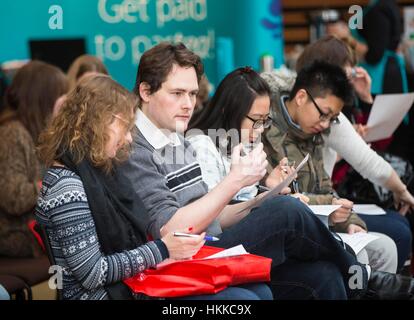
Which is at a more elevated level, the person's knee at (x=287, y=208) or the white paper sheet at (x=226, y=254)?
the person's knee at (x=287, y=208)

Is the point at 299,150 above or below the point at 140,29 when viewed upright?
below

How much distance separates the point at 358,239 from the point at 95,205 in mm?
1310

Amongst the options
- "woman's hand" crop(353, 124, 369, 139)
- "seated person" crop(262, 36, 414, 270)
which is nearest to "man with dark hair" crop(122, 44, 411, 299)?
"seated person" crop(262, 36, 414, 270)

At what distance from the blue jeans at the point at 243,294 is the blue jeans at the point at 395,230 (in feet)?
4.11

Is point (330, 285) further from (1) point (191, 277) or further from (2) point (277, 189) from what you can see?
(1) point (191, 277)

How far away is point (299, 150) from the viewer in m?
3.20

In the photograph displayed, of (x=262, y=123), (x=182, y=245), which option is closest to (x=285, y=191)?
(x=262, y=123)

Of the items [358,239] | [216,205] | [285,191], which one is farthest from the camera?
[358,239]

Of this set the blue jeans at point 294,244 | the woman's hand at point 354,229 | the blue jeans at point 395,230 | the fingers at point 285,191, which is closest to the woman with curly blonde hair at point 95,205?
the blue jeans at point 294,244

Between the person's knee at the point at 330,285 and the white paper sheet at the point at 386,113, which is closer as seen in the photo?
the person's knee at the point at 330,285

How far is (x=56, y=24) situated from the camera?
2.78 meters

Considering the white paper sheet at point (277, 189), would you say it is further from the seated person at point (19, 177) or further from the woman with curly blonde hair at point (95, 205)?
the seated person at point (19, 177)

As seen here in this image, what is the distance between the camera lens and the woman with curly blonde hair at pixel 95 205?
83.8 inches
